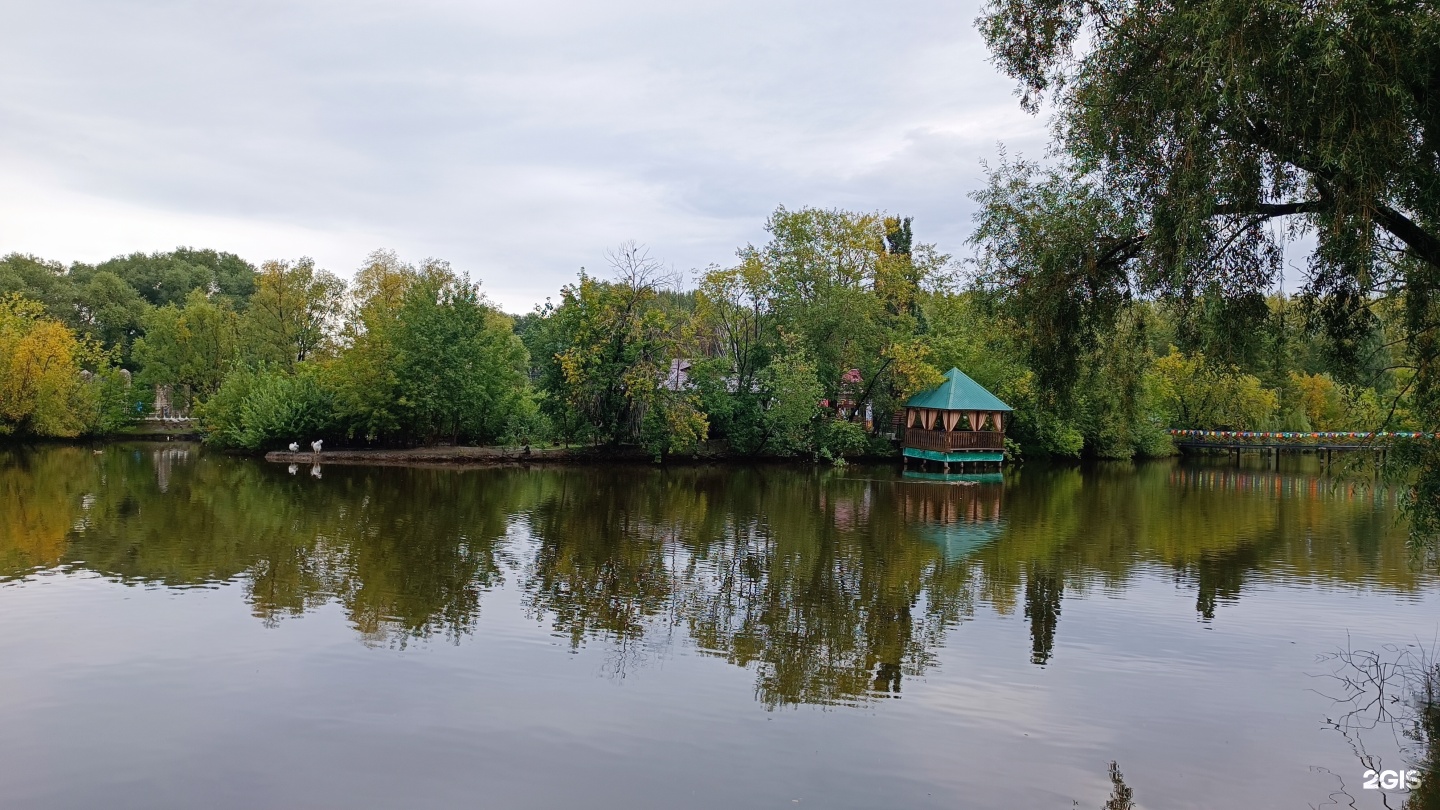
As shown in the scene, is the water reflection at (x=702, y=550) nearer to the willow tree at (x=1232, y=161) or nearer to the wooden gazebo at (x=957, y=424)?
the willow tree at (x=1232, y=161)

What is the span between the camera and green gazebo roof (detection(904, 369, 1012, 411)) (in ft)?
120

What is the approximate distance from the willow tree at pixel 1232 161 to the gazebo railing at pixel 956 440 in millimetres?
25746

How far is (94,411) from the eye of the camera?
41656mm

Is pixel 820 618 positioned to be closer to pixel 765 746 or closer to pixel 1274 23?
pixel 765 746

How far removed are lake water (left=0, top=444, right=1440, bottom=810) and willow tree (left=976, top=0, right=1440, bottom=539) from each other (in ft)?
11.8

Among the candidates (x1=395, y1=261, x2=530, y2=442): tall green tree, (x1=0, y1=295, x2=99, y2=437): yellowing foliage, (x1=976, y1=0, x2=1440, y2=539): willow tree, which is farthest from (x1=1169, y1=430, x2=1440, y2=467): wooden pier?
(x1=0, y1=295, x2=99, y2=437): yellowing foliage

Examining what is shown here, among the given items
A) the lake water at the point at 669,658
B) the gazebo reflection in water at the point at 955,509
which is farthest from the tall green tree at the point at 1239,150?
the gazebo reflection in water at the point at 955,509

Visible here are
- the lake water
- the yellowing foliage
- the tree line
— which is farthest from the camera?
the yellowing foliage

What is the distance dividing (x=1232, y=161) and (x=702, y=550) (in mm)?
10995

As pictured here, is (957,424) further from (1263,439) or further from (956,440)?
(1263,439)

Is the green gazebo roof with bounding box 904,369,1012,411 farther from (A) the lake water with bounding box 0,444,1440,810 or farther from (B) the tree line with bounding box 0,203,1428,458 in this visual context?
(A) the lake water with bounding box 0,444,1440,810

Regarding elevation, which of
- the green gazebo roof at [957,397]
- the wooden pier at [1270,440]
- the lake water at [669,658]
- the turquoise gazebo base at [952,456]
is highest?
the green gazebo roof at [957,397]

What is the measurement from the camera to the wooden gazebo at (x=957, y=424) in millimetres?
36469

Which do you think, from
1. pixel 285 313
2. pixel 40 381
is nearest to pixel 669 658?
pixel 40 381
